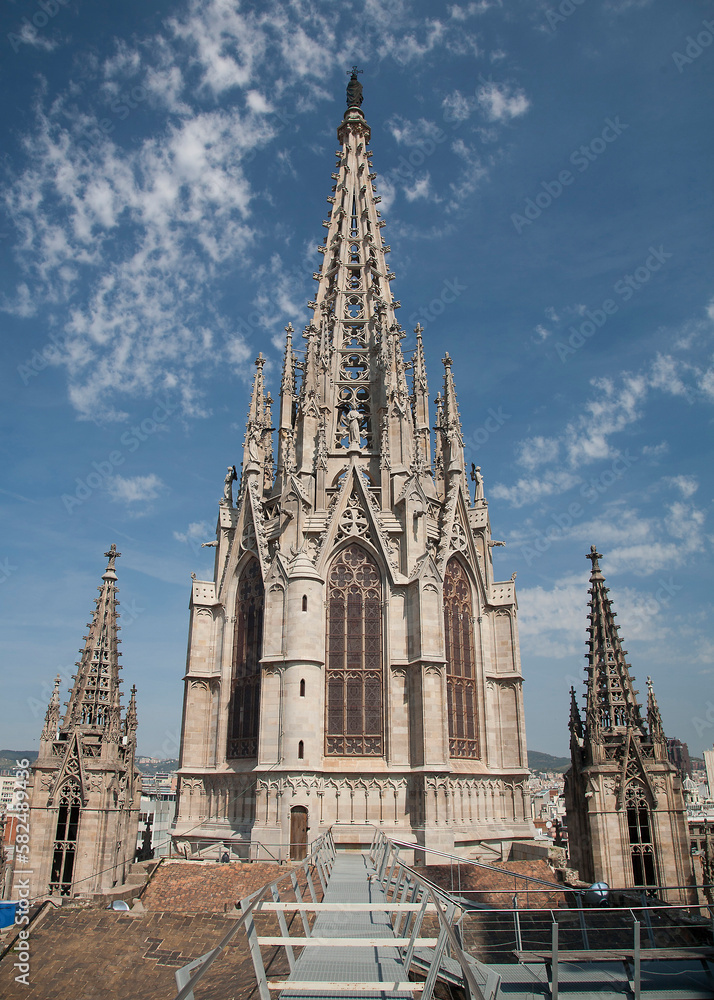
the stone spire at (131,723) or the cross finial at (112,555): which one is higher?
the cross finial at (112,555)

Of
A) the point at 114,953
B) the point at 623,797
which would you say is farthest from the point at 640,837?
the point at 114,953

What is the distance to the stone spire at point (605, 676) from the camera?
3091 cm

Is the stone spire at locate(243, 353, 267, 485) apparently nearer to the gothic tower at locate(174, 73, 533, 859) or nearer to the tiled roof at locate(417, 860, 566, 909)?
the gothic tower at locate(174, 73, 533, 859)

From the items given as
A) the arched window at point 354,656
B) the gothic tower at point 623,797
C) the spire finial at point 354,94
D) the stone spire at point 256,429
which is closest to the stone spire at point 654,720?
the gothic tower at point 623,797

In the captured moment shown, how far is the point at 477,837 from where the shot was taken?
31625 millimetres

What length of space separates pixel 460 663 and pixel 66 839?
19.5 meters

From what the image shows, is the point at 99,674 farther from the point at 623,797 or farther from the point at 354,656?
the point at 623,797

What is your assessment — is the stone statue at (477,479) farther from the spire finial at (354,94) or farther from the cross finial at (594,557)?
the spire finial at (354,94)

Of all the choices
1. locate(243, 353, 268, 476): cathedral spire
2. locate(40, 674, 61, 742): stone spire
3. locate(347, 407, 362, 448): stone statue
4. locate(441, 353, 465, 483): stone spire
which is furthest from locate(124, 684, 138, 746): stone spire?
locate(441, 353, 465, 483): stone spire

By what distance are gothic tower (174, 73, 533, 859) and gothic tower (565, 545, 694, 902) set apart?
4.40m

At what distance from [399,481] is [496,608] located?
8589 mm

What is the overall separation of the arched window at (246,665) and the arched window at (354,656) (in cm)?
369

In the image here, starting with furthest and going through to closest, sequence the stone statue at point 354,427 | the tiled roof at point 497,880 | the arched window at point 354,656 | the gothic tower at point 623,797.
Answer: the stone statue at point 354,427 → the arched window at point 354,656 → the gothic tower at point 623,797 → the tiled roof at point 497,880

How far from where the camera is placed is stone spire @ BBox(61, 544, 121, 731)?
33.7 meters
